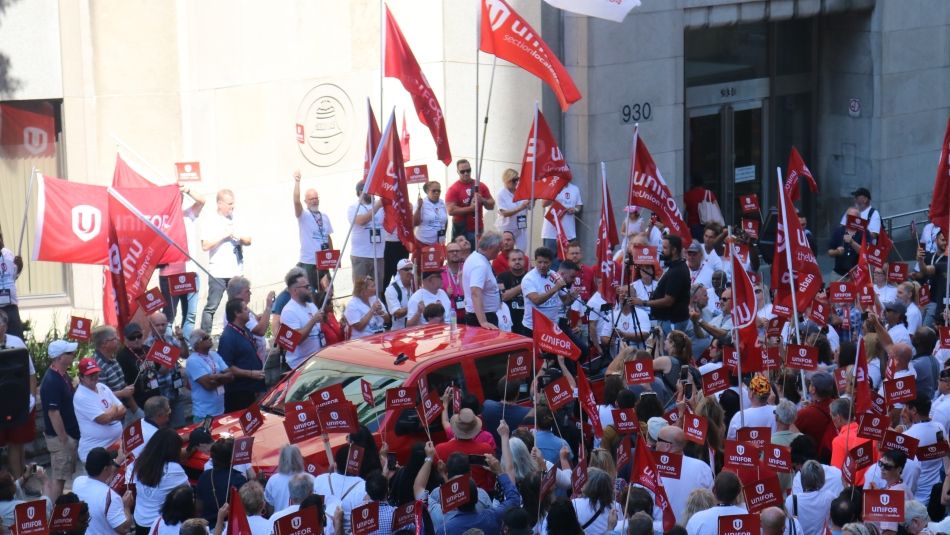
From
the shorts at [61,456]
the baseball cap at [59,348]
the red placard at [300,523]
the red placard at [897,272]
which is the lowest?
the shorts at [61,456]

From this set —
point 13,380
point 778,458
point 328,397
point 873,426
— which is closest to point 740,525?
point 778,458

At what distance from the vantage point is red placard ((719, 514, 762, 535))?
830 cm

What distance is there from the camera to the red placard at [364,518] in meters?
8.59

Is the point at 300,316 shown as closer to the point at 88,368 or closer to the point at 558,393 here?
the point at 88,368

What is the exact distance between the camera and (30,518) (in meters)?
Result: 8.21

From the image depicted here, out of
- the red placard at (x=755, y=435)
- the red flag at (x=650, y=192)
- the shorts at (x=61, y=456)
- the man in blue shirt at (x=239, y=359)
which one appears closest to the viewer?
the red placard at (x=755, y=435)

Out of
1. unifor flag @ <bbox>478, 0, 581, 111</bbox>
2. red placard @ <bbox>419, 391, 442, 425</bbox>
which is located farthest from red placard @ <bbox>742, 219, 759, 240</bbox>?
red placard @ <bbox>419, 391, 442, 425</bbox>

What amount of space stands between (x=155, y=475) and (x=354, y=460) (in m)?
1.42

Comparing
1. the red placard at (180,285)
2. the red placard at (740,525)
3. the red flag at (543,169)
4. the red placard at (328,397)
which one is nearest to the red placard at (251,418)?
the red placard at (328,397)

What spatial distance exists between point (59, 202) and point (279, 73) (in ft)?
15.3

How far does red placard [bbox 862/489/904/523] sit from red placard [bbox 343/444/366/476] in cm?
332

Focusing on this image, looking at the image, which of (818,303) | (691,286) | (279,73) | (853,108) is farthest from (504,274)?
(853,108)

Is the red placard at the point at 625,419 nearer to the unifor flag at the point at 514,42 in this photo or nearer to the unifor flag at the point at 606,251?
the unifor flag at the point at 606,251

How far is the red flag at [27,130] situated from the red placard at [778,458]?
1032 cm
